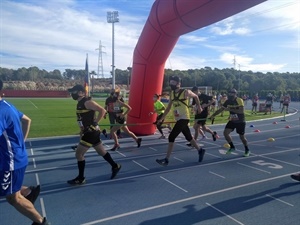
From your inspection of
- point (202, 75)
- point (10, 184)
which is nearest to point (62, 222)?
point (10, 184)

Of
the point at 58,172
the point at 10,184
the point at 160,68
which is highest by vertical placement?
the point at 160,68

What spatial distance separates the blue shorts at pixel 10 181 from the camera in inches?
122

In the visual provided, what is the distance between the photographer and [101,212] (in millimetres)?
4270

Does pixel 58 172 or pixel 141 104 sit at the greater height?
pixel 141 104

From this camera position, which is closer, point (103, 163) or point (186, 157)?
point (103, 163)

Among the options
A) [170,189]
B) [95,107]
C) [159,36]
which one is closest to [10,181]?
[95,107]

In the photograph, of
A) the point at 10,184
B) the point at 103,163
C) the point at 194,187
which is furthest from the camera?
the point at 103,163

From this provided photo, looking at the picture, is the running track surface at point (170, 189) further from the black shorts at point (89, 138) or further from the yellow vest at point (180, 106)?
the yellow vest at point (180, 106)

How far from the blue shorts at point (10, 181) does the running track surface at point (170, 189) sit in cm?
106

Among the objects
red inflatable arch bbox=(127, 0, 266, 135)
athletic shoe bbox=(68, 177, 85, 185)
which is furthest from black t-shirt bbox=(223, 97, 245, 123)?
athletic shoe bbox=(68, 177, 85, 185)

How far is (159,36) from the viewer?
9898 mm

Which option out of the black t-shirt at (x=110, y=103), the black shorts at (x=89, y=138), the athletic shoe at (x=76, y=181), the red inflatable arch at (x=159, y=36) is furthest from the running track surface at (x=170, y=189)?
the red inflatable arch at (x=159, y=36)

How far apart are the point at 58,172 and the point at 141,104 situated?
211 inches

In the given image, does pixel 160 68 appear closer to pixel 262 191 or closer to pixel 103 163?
pixel 103 163
